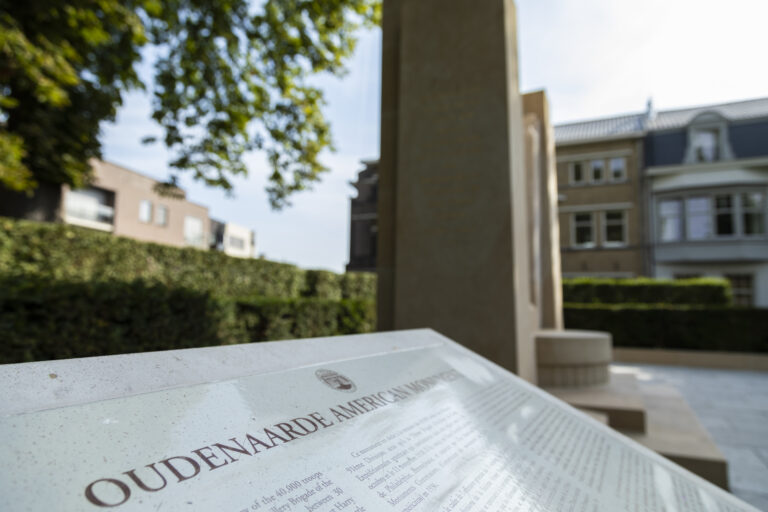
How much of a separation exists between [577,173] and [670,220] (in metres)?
4.68

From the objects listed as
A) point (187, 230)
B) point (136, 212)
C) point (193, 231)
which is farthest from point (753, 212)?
point (193, 231)

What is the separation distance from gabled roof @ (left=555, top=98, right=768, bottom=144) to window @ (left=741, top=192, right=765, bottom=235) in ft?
12.1

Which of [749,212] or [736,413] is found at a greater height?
[749,212]

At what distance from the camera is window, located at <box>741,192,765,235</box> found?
64.4 ft

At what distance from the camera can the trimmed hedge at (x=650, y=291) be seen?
12898 millimetres

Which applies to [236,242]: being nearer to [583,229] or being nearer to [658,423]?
[583,229]

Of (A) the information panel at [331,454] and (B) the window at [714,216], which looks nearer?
(A) the information panel at [331,454]

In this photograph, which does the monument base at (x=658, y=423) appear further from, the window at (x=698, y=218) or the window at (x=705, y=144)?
the window at (x=705, y=144)

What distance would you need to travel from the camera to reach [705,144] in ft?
69.5

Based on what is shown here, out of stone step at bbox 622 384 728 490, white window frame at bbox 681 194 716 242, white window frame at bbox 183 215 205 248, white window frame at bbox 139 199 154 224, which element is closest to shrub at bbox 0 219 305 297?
stone step at bbox 622 384 728 490

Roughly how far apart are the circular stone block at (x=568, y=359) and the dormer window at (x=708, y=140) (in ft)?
66.6

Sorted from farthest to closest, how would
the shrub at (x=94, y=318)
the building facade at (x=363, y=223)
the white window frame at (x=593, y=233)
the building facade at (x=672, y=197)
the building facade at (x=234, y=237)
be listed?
the building facade at (x=234, y=237)
the white window frame at (x=593, y=233)
the building facade at (x=672, y=197)
the building facade at (x=363, y=223)
the shrub at (x=94, y=318)

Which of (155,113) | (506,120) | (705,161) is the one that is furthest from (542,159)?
(705,161)

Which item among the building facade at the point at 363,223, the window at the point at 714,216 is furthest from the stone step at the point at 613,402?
the window at the point at 714,216
